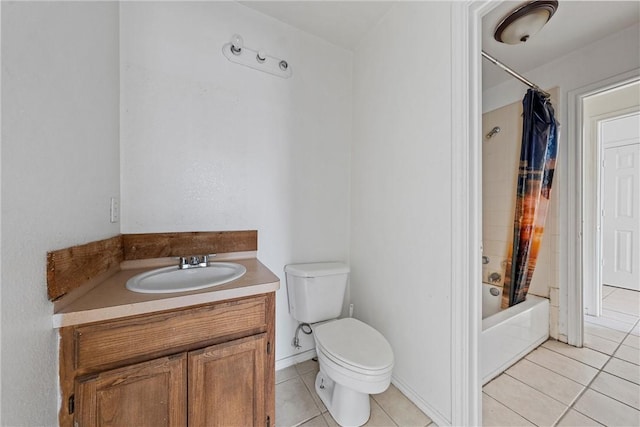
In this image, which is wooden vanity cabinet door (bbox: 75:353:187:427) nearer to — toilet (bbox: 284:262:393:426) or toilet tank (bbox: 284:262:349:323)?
toilet (bbox: 284:262:393:426)

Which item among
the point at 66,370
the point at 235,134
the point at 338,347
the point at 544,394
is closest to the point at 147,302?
the point at 66,370

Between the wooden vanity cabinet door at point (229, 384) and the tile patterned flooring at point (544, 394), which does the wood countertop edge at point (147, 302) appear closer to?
the wooden vanity cabinet door at point (229, 384)

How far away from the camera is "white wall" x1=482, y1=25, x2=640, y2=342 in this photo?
5.35ft

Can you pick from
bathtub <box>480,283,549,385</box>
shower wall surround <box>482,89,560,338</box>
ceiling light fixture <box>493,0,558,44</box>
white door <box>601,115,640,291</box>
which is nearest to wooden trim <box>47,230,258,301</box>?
bathtub <box>480,283,549,385</box>

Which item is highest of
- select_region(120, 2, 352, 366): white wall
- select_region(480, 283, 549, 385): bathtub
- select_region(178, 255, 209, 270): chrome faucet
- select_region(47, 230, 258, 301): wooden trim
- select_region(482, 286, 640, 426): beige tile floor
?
select_region(120, 2, 352, 366): white wall

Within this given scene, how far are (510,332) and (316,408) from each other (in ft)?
4.63

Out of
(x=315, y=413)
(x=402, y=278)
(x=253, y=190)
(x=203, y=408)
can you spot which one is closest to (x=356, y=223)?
(x=402, y=278)

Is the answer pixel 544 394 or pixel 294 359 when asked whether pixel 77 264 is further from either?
pixel 544 394

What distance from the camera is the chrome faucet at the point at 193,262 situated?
1.16 metres

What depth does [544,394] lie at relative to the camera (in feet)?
4.46

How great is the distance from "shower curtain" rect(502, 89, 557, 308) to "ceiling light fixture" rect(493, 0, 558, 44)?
63 cm

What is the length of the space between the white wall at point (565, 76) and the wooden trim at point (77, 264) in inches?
119

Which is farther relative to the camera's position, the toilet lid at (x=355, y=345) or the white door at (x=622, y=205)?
the white door at (x=622, y=205)

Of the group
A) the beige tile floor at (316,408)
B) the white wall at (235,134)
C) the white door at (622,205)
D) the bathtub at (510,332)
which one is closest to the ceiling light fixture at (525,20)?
the white wall at (235,134)
